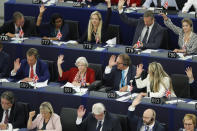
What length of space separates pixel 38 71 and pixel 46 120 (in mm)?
1358

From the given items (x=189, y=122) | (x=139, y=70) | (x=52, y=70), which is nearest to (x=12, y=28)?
(x=52, y=70)

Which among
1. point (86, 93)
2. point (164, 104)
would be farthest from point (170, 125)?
point (86, 93)

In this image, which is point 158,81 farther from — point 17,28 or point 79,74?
point 17,28

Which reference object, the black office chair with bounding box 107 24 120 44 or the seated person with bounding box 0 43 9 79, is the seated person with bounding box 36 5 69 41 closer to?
the black office chair with bounding box 107 24 120 44

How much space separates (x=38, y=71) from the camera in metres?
10.8

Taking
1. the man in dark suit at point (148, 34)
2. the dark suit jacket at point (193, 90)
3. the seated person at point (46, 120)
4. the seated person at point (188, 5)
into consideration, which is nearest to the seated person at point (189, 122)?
the dark suit jacket at point (193, 90)

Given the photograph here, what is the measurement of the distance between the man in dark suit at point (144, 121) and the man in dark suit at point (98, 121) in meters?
0.22

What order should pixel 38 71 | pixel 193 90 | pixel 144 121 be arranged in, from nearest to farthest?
1. pixel 144 121
2. pixel 193 90
3. pixel 38 71

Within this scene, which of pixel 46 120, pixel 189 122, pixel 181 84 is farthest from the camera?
pixel 181 84

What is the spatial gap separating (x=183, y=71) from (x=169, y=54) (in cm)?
34

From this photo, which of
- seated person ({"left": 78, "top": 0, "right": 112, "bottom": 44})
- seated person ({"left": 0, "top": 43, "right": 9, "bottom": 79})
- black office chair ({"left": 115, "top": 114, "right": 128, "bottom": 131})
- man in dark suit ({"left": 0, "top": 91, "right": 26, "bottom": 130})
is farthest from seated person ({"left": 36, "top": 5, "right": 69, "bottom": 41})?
black office chair ({"left": 115, "top": 114, "right": 128, "bottom": 131})

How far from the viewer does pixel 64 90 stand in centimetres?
1012

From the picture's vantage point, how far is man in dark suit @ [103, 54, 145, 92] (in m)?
10.5

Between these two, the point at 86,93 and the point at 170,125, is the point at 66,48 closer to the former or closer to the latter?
the point at 86,93
